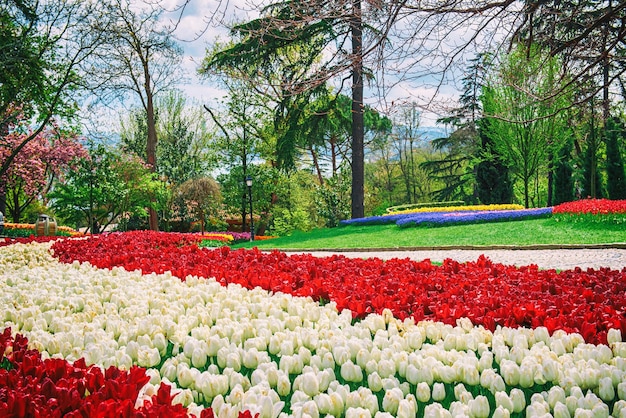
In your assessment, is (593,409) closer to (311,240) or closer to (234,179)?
(311,240)

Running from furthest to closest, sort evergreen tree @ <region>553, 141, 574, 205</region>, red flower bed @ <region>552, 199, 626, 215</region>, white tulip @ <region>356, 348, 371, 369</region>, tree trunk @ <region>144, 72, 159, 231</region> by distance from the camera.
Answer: evergreen tree @ <region>553, 141, 574, 205</region>, tree trunk @ <region>144, 72, 159, 231</region>, red flower bed @ <region>552, 199, 626, 215</region>, white tulip @ <region>356, 348, 371, 369</region>

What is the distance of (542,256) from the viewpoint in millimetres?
9609

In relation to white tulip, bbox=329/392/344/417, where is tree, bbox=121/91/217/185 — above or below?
above

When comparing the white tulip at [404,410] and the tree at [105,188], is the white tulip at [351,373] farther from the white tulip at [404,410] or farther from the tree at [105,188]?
the tree at [105,188]

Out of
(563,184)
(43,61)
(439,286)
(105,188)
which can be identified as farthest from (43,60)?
(563,184)

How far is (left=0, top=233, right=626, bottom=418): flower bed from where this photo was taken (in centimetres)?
221

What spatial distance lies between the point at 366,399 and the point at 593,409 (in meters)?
0.90

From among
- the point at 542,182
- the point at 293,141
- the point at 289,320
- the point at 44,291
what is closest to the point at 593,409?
the point at 289,320

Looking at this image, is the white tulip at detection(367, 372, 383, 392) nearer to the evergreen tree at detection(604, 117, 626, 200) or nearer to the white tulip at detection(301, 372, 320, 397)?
the white tulip at detection(301, 372, 320, 397)

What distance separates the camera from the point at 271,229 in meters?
28.7

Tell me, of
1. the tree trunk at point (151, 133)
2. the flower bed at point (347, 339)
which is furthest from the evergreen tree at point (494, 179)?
the flower bed at point (347, 339)

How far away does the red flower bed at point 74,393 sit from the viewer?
76.4 inches

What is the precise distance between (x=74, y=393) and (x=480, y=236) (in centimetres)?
1182

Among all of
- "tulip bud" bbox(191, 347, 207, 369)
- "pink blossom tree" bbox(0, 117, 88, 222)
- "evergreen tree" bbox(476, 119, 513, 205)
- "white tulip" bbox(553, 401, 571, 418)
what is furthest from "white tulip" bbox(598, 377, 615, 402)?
"evergreen tree" bbox(476, 119, 513, 205)
